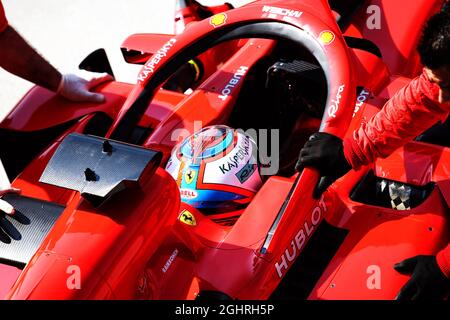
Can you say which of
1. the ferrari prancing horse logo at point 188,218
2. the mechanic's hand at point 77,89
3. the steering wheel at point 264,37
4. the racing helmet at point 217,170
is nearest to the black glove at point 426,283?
the steering wheel at point 264,37

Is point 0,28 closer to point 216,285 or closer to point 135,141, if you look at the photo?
point 135,141

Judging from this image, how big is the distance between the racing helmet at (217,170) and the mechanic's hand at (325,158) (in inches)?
11.5

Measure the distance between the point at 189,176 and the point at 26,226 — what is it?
0.77 meters

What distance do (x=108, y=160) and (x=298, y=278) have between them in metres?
1.05

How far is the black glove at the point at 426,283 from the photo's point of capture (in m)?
3.54

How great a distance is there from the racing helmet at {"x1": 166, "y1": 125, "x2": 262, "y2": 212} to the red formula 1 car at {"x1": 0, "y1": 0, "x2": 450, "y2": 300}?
68mm

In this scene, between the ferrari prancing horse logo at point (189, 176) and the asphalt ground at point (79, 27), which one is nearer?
the ferrari prancing horse logo at point (189, 176)

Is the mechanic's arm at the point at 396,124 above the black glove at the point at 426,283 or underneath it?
above

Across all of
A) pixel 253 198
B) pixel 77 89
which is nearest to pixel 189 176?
pixel 253 198

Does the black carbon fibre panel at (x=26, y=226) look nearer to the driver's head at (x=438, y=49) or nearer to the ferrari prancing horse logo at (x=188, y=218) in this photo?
the ferrari prancing horse logo at (x=188, y=218)

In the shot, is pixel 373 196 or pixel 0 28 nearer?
pixel 373 196

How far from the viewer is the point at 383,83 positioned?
467 centimetres

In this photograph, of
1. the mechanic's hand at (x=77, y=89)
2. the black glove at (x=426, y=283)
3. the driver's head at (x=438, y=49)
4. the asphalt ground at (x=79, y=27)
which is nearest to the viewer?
the driver's head at (x=438, y=49)
